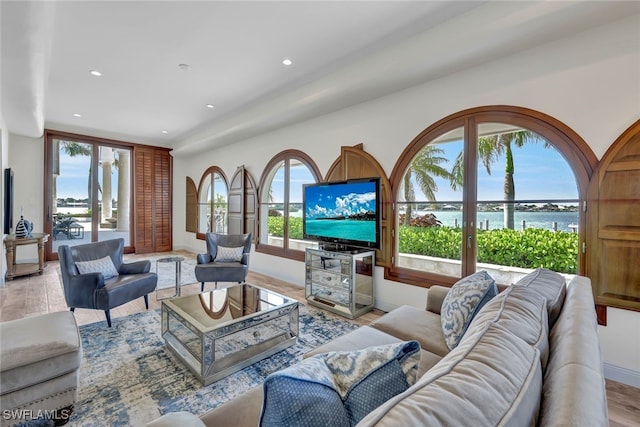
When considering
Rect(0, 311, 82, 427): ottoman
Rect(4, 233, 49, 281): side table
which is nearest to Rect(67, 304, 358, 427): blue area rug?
Rect(0, 311, 82, 427): ottoman

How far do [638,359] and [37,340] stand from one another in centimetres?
405

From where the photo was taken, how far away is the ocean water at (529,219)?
2.53 meters

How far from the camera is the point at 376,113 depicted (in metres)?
3.71

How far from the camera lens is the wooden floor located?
1.93 metres

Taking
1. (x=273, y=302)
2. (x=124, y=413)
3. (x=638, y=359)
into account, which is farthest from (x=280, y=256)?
(x=638, y=359)

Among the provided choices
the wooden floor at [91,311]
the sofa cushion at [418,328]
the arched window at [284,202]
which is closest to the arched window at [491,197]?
the wooden floor at [91,311]

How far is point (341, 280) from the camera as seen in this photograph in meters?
3.57

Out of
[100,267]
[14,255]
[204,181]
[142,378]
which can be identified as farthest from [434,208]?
[14,255]

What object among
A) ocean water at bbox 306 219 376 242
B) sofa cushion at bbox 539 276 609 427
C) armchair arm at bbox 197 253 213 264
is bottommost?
armchair arm at bbox 197 253 213 264

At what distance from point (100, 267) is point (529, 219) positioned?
4.54m

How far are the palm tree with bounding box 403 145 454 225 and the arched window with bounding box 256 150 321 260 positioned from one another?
1.44 metres

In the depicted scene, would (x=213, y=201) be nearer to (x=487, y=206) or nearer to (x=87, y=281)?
(x=87, y=281)

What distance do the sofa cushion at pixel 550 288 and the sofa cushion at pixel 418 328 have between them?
2.07 feet

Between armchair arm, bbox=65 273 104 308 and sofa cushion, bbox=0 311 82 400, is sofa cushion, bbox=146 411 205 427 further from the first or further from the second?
armchair arm, bbox=65 273 104 308
